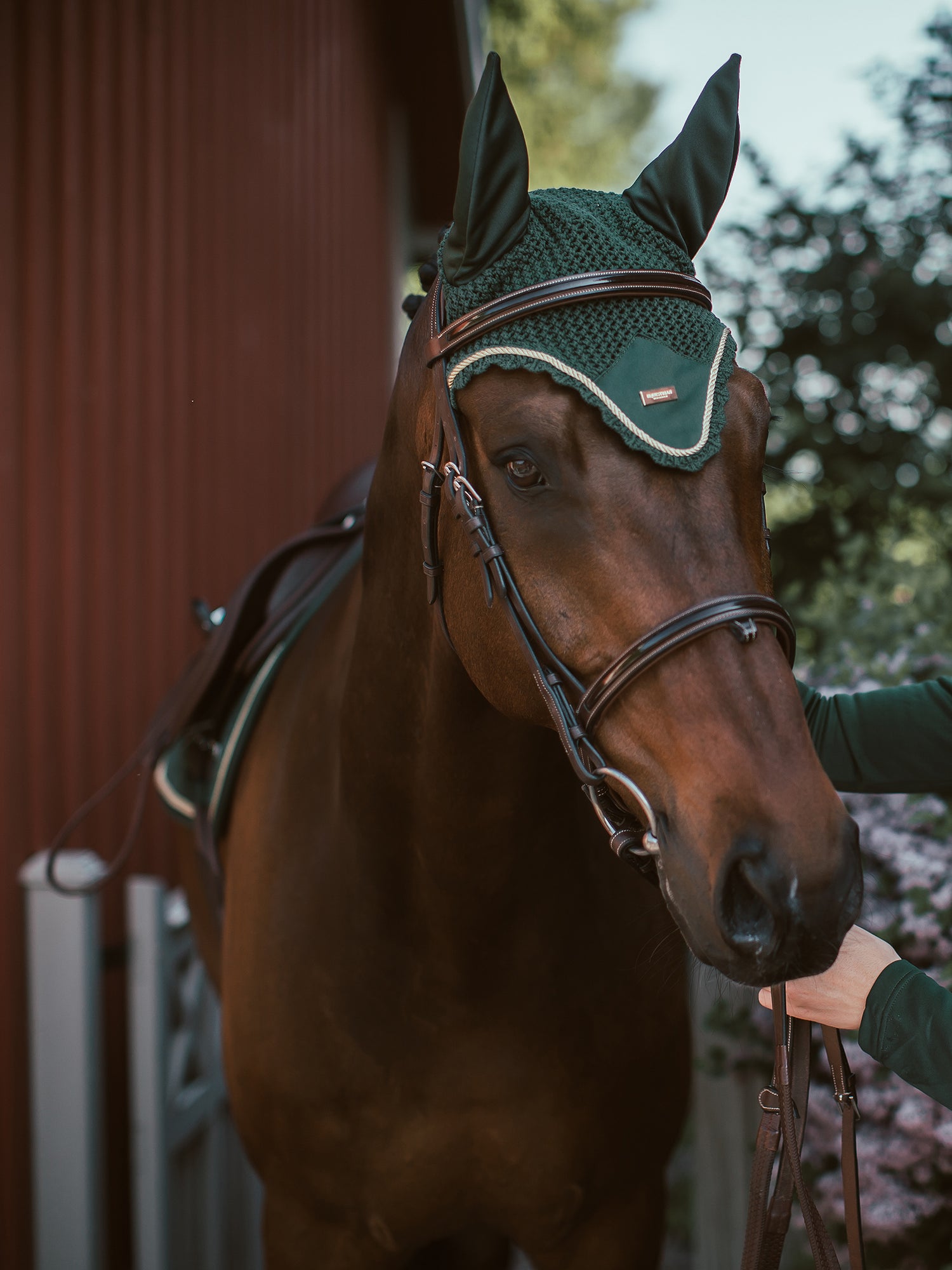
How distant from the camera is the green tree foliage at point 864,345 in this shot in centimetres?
388

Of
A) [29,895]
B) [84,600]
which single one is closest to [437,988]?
[29,895]

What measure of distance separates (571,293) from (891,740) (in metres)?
0.94

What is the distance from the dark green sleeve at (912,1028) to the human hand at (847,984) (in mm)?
11

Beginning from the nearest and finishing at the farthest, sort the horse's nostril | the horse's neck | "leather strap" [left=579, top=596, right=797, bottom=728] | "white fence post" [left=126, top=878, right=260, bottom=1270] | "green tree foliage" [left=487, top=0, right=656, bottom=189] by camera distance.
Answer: the horse's nostril → "leather strap" [left=579, top=596, right=797, bottom=728] → the horse's neck → "white fence post" [left=126, top=878, right=260, bottom=1270] → "green tree foliage" [left=487, top=0, right=656, bottom=189]

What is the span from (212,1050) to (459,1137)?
1.88 meters

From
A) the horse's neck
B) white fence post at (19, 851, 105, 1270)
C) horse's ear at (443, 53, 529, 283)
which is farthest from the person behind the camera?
white fence post at (19, 851, 105, 1270)

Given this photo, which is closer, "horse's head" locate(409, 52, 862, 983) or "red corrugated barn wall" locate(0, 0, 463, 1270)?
"horse's head" locate(409, 52, 862, 983)

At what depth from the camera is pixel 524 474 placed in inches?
47.5

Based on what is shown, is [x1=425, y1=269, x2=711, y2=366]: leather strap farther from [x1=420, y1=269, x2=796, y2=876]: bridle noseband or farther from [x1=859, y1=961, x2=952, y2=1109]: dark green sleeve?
[x1=859, y1=961, x2=952, y2=1109]: dark green sleeve

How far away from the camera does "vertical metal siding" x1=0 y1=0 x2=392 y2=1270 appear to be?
2600mm

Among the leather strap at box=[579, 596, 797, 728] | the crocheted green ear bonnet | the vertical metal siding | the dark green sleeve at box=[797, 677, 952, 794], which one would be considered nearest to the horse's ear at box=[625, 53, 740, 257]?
the crocheted green ear bonnet

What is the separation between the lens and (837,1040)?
131cm

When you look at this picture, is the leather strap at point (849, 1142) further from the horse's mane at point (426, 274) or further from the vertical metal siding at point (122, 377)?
the vertical metal siding at point (122, 377)

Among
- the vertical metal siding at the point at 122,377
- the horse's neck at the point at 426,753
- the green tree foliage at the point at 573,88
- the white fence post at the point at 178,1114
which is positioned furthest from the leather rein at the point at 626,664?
the green tree foliage at the point at 573,88
